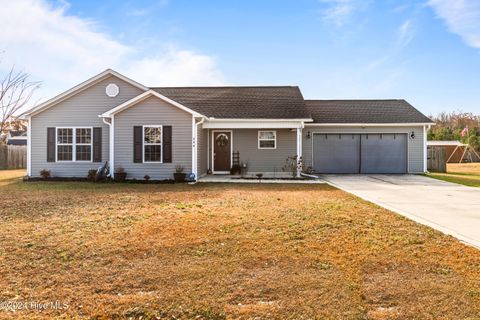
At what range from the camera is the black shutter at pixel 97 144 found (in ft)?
48.5

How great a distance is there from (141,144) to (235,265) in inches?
429

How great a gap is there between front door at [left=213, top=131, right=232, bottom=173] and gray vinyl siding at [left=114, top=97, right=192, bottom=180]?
355 centimetres

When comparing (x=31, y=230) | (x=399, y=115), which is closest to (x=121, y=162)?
(x=31, y=230)

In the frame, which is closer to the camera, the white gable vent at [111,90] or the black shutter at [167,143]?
the black shutter at [167,143]

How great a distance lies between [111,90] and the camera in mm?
15164

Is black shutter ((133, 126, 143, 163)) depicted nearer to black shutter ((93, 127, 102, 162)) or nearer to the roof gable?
the roof gable

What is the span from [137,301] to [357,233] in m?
3.81

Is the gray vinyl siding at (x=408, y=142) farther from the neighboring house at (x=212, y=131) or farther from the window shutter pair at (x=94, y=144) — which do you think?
the window shutter pair at (x=94, y=144)

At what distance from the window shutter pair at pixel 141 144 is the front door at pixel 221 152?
3.79 metres

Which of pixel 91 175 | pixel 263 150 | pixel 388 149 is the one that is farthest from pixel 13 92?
pixel 388 149

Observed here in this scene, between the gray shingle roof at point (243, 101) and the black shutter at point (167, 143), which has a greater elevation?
the gray shingle roof at point (243, 101)

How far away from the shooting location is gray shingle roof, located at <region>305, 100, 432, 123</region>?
720 inches

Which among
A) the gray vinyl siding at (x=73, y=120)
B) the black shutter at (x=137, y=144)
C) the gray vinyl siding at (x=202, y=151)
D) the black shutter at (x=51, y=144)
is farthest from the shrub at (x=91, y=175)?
the gray vinyl siding at (x=202, y=151)

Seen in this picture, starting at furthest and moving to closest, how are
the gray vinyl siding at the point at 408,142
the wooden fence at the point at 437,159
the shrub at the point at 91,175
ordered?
the wooden fence at the point at 437,159 → the gray vinyl siding at the point at 408,142 → the shrub at the point at 91,175
